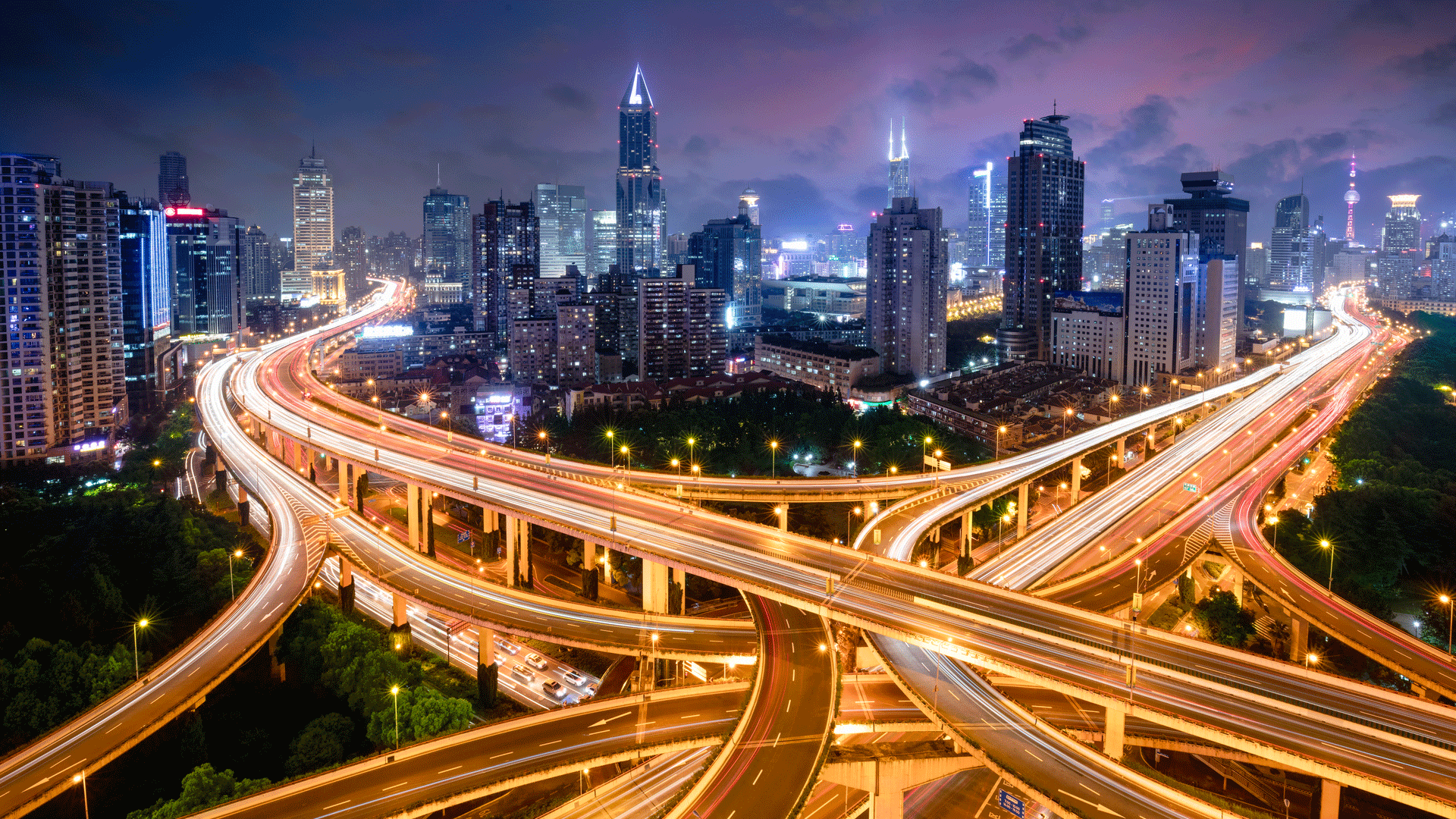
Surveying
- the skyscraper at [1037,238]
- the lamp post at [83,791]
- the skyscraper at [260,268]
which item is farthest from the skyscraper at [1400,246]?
the skyscraper at [260,268]

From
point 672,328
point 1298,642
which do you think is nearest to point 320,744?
point 1298,642

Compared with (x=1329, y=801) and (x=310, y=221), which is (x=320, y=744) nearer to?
(x=1329, y=801)

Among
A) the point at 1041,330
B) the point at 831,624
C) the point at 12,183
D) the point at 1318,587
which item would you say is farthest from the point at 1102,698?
the point at 1041,330

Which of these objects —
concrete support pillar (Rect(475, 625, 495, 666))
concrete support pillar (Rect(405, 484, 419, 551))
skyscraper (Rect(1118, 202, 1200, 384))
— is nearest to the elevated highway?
concrete support pillar (Rect(475, 625, 495, 666))

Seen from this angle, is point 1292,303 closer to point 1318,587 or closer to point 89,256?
point 1318,587

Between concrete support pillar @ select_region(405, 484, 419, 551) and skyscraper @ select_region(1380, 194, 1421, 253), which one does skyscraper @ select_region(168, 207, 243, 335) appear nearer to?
concrete support pillar @ select_region(405, 484, 419, 551)

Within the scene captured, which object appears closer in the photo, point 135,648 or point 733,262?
point 135,648
